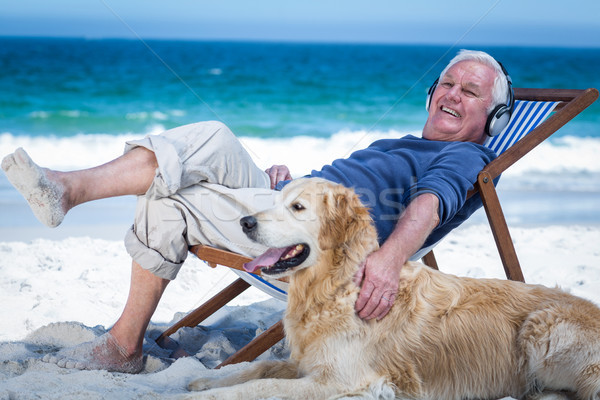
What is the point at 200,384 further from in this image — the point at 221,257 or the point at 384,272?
the point at 384,272

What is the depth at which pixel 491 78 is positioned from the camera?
3.18 m

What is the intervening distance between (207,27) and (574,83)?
1466cm

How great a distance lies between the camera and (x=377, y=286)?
2.25 metres

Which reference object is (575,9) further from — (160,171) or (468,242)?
(160,171)

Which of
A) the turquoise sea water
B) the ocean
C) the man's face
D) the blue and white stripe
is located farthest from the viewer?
the turquoise sea water

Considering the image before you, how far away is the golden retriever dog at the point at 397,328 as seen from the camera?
219 cm

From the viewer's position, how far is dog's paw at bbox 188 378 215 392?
2477mm

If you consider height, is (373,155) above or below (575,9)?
below

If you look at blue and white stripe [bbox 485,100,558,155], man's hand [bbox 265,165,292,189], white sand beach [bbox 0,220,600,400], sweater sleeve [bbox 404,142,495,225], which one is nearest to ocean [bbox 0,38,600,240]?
white sand beach [bbox 0,220,600,400]

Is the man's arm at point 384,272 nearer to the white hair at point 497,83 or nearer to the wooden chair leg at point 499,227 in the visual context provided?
the wooden chair leg at point 499,227

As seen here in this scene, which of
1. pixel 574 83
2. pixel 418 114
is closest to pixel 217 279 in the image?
pixel 418 114

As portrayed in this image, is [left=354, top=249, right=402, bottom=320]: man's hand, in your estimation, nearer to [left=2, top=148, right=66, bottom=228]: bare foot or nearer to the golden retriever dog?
the golden retriever dog

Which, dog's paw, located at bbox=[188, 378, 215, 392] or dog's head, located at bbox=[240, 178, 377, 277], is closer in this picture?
dog's head, located at bbox=[240, 178, 377, 277]

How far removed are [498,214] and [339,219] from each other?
3.07ft
